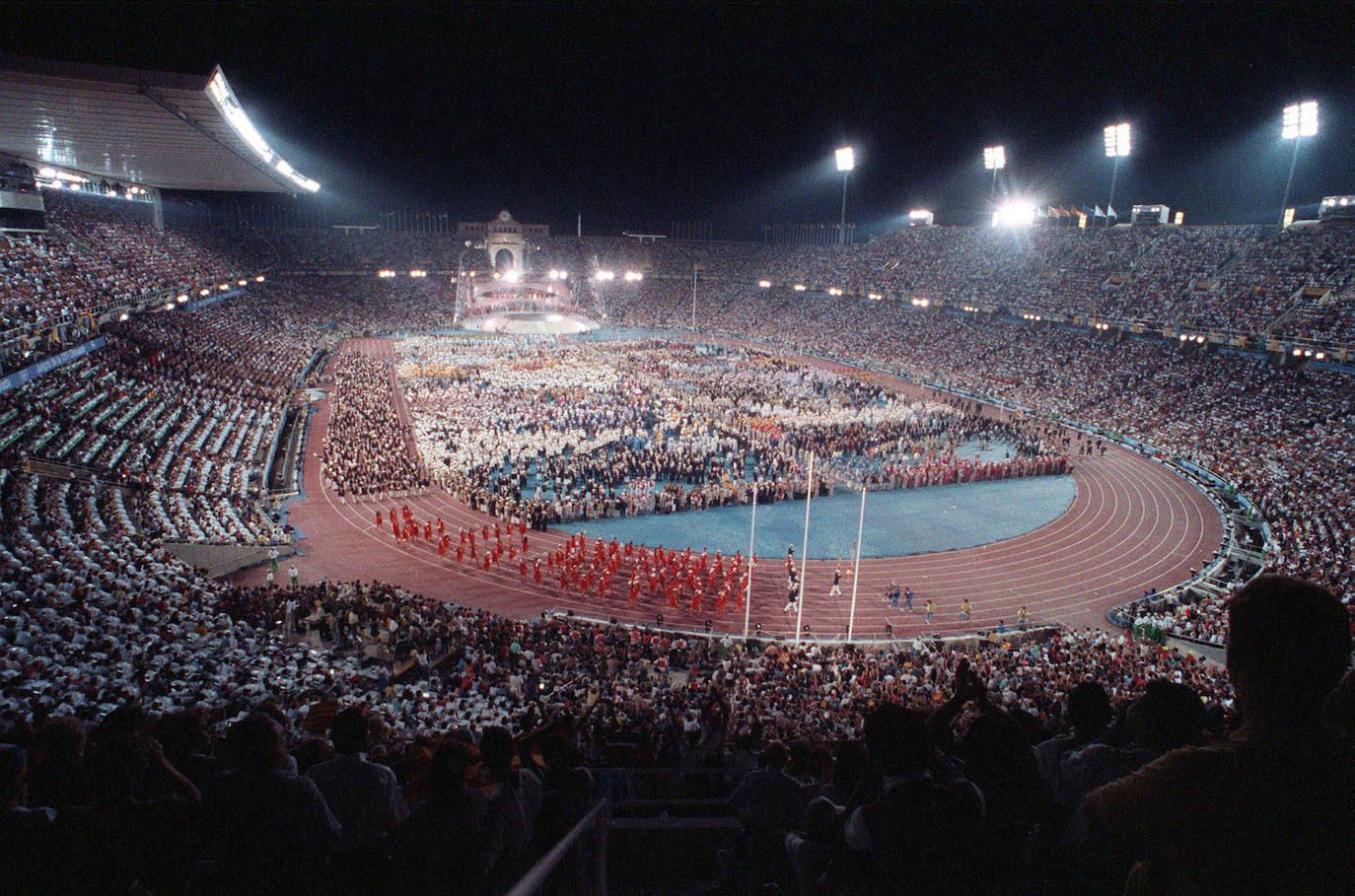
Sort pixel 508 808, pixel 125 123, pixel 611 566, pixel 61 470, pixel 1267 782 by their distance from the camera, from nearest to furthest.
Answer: pixel 1267 782 < pixel 508 808 < pixel 61 470 < pixel 611 566 < pixel 125 123

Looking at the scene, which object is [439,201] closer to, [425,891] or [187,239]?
[187,239]

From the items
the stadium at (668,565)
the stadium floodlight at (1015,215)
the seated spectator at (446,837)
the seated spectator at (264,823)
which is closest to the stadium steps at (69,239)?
the stadium at (668,565)

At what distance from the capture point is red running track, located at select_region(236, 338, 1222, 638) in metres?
20.4

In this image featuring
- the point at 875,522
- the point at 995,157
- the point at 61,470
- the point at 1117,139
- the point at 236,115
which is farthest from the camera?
the point at 995,157

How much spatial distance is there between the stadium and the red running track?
0.18 m

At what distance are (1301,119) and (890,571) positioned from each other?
43.4 metres

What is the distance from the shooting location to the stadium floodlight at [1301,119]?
4484 cm

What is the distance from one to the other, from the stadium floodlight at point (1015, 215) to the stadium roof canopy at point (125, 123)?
60.0 metres

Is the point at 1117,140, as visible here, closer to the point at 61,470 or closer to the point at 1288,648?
the point at 61,470

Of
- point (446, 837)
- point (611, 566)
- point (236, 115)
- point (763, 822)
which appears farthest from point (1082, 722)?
point (236, 115)

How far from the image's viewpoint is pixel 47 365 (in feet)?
86.8

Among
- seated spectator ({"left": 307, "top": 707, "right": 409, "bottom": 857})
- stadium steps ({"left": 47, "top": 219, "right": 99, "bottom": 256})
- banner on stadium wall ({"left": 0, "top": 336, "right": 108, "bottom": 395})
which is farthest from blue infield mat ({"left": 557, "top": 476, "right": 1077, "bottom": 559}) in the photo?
stadium steps ({"left": 47, "top": 219, "right": 99, "bottom": 256})

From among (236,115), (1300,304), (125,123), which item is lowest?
(1300,304)

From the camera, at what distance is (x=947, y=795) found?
8.98ft
